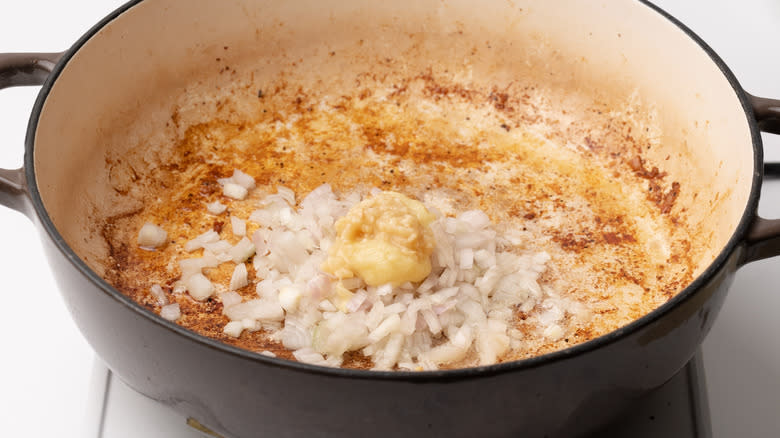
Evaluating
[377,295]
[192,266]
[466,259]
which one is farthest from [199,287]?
[466,259]

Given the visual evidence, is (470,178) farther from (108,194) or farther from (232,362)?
(232,362)

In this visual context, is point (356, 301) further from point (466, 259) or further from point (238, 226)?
point (238, 226)

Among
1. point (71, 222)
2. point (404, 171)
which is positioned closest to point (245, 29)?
point (404, 171)

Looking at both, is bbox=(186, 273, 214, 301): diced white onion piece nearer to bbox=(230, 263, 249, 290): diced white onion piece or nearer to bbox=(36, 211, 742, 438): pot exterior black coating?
bbox=(230, 263, 249, 290): diced white onion piece

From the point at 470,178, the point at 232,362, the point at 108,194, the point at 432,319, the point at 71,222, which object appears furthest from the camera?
the point at 470,178

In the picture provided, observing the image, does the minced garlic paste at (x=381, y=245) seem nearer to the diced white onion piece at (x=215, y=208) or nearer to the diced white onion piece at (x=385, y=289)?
the diced white onion piece at (x=385, y=289)
